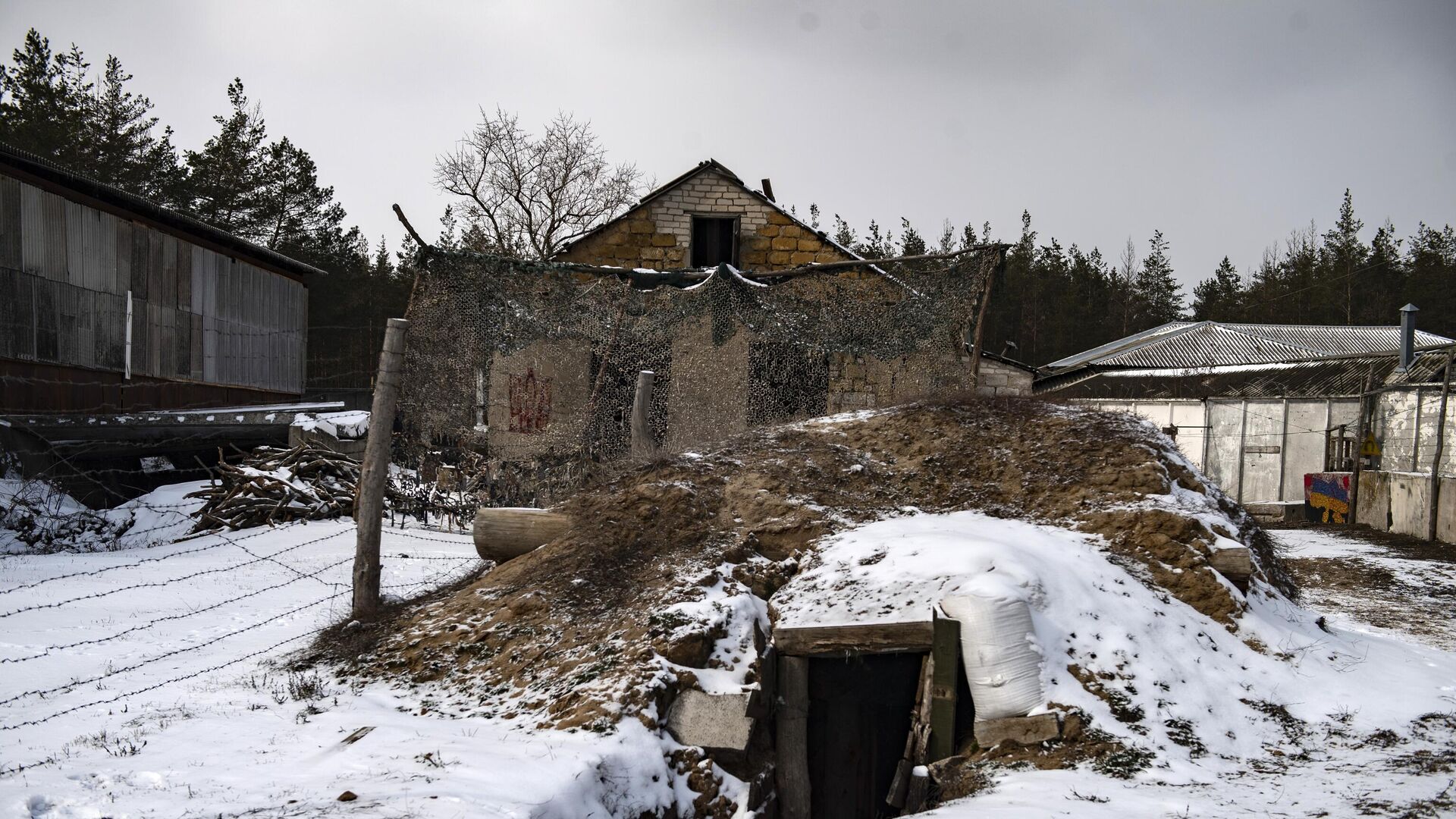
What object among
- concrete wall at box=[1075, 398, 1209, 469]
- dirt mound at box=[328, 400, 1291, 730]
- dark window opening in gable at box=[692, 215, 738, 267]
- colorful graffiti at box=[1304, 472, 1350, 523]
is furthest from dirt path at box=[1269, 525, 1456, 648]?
dark window opening in gable at box=[692, 215, 738, 267]

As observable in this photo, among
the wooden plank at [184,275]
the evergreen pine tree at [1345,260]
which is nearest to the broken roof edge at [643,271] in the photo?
the wooden plank at [184,275]

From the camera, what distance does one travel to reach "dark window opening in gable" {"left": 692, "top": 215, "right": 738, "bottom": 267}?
1597 centimetres

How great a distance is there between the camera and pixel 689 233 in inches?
618

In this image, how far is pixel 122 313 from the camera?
18.5 m

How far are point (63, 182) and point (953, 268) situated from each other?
53.4ft

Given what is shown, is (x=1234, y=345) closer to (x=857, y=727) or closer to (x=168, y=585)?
(x=857, y=727)

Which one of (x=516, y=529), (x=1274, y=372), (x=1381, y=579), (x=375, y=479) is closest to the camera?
(x=375, y=479)

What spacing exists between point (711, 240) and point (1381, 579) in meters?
10.6

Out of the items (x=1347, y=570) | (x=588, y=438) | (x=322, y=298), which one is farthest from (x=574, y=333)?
(x=322, y=298)

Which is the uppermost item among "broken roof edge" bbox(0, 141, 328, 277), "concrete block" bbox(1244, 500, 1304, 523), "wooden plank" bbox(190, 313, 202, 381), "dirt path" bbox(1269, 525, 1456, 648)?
"broken roof edge" bbox(0, 141, 328, 277)

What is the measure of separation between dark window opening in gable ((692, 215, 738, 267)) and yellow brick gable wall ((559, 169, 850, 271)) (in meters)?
0.24

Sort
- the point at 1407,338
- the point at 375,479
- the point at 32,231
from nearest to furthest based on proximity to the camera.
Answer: the point at 375,479, the point at 32,231, the point at 1407,338

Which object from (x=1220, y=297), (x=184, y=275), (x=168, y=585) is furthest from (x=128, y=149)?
(x=1220, y=297)

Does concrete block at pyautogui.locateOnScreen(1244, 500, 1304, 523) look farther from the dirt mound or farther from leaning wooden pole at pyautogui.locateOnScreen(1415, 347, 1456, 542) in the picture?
the dirt mound
